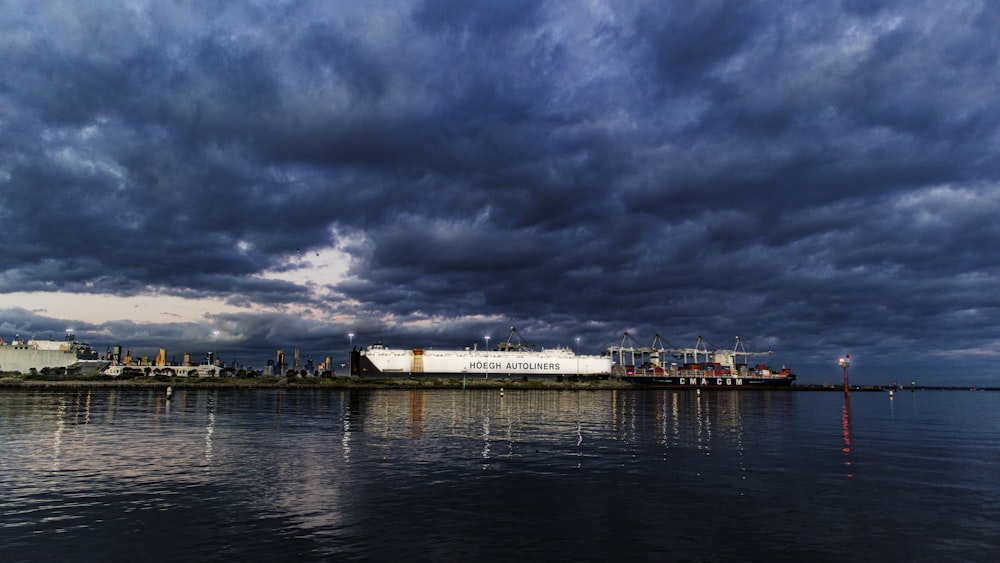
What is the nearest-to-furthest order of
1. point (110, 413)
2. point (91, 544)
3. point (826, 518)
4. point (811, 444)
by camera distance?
point (91, 544) → point (826, 518) → point (811, 444) → point (110, 413)

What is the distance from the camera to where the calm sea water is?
18703mm

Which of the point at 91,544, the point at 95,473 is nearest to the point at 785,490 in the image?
the point at 91,544

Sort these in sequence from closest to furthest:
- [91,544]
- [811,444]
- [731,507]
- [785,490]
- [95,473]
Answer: [91,544] → [731,507] → [785,490] → [95,473] → [811,444]

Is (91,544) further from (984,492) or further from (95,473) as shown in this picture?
(984,492)

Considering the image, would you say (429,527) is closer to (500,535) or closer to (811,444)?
(500,535)

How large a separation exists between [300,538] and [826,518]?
21.5 meters

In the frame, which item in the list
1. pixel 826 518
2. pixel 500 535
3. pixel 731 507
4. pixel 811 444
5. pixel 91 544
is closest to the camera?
pixel 91 544

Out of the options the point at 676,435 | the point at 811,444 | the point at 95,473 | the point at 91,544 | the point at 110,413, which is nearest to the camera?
the point at 91,544

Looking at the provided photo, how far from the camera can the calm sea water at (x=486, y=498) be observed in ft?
61.4

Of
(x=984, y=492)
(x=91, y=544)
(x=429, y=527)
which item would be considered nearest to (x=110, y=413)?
(x=91, y=544)

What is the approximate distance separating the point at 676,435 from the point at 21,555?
49952mm

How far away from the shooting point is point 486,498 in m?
25.7

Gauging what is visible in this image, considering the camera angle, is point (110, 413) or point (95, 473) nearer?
point (95, 473)

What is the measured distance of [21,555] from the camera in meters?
17.4
